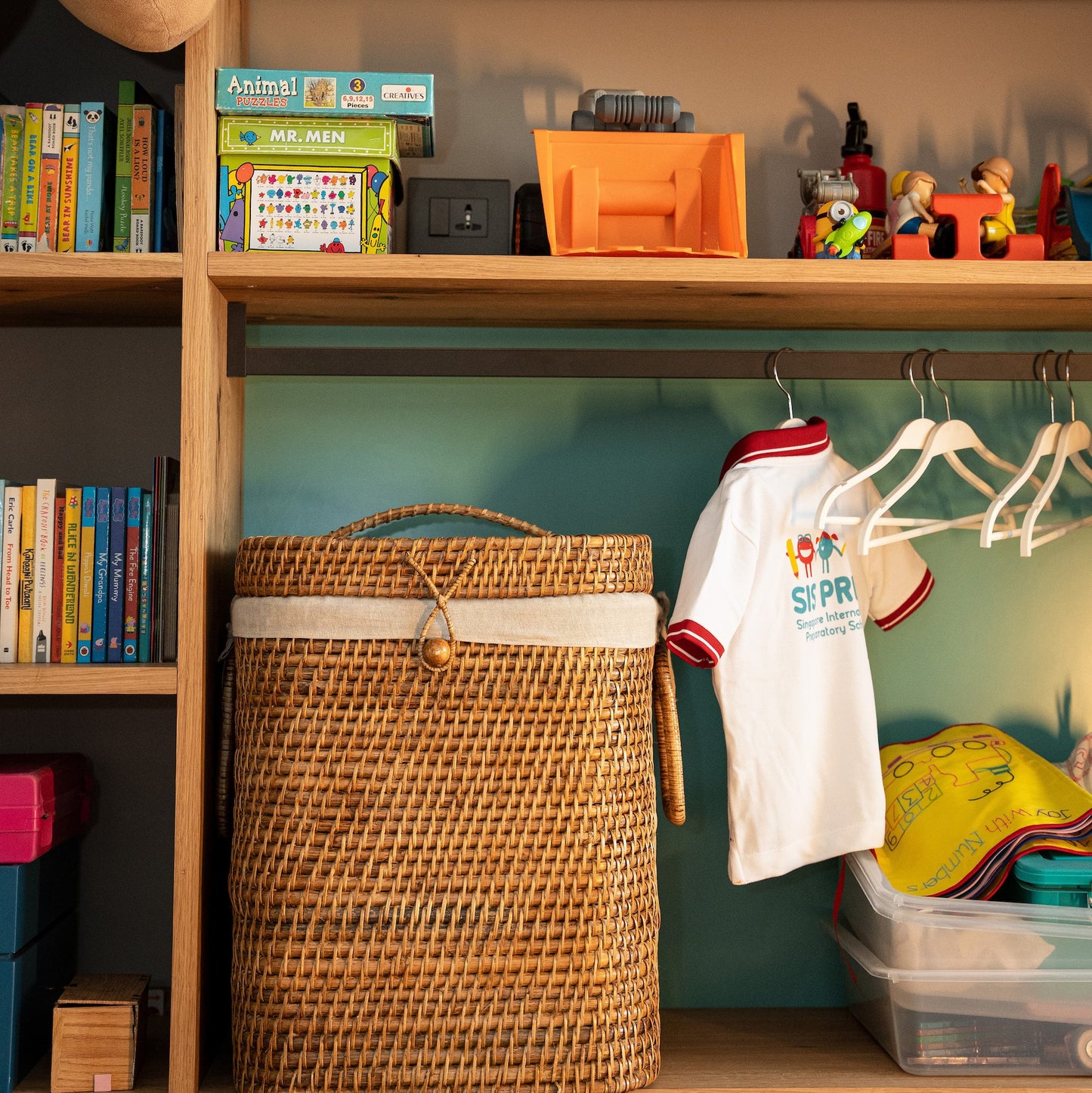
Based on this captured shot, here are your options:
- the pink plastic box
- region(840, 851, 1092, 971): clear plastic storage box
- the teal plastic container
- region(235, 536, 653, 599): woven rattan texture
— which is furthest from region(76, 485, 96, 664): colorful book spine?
the teal plastic container

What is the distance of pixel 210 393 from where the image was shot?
4.02ft

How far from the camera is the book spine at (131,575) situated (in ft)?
4.13

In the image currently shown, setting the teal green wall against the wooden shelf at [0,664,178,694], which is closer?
the wooden shelf at [0,664,178,694]

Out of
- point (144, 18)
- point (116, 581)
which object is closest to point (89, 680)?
point (116, 581)

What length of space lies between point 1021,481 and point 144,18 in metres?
1.26

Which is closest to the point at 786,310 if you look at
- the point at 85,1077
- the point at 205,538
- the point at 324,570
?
the point at 324,570

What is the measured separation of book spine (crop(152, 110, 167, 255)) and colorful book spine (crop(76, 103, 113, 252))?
0.07m

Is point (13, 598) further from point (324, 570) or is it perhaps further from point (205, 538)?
point (324, 570)

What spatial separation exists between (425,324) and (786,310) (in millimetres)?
553

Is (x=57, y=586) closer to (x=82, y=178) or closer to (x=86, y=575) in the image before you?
(x=86, y=575)

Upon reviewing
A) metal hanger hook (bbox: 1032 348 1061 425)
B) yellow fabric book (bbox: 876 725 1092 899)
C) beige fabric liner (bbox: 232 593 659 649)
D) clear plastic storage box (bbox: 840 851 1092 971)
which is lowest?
clear plastic storage box (bbox: 840 851 1092 971)

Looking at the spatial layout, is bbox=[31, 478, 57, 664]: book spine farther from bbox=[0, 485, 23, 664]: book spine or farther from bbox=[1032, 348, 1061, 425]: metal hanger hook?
bbox=[1032, 348, 1061, 425]: metal hanger hook

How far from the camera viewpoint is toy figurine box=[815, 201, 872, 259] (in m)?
1.30

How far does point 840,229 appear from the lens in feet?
4.28
